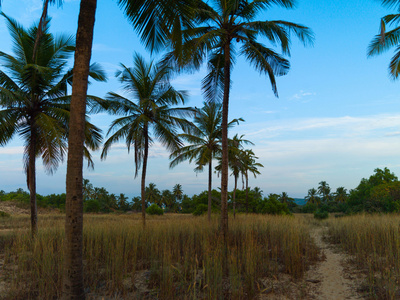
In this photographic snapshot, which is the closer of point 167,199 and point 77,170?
point 77,170

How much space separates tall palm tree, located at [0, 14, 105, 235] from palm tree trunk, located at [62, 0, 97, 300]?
621 cm

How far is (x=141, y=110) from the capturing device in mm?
14742

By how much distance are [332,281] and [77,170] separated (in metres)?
6.50

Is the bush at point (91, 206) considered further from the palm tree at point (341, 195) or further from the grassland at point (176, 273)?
the palm tree at point (341, 195)

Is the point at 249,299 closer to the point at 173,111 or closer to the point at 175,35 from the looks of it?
the point at 175,35

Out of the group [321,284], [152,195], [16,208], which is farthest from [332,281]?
[152,195]

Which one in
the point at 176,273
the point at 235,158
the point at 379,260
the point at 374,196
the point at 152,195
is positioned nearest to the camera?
the point at 176,273

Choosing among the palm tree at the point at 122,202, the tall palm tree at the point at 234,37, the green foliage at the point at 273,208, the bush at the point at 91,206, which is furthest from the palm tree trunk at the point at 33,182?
the palm tree at the point at 122,202

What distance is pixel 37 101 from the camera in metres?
10.5

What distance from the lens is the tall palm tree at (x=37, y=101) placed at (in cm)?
990

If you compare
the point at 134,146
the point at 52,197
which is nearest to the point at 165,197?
the point at 52,197

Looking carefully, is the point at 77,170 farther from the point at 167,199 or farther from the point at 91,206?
the point at 167,199

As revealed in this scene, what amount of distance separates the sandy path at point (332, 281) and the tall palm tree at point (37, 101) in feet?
30.6

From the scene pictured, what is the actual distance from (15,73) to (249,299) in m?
11.5
